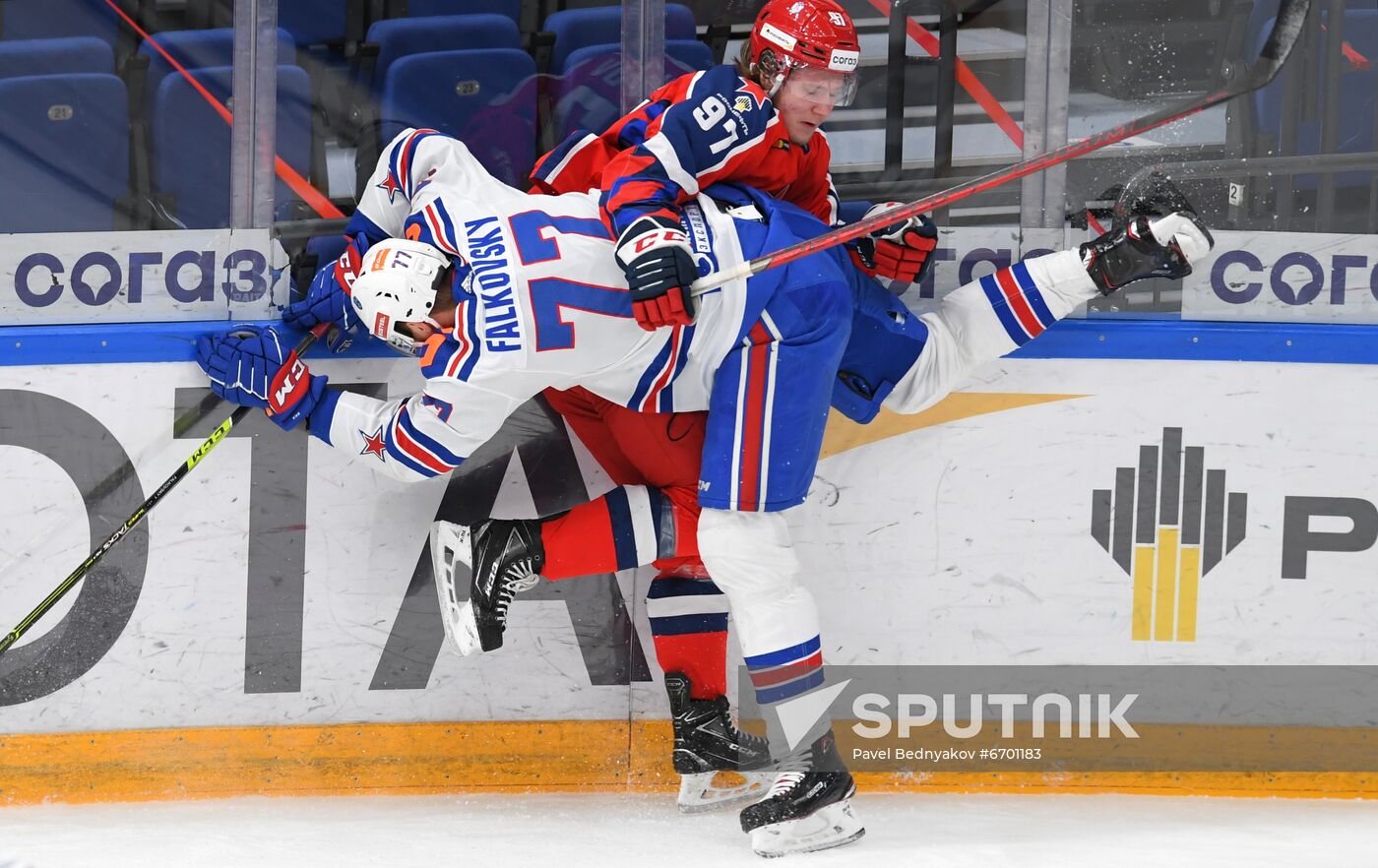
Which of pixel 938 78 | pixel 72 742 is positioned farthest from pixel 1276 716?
pixel 72 742

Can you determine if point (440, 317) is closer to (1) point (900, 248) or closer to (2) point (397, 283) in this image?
(2) point (397, 283)

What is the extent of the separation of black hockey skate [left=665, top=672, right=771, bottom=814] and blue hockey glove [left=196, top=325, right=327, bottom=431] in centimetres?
88

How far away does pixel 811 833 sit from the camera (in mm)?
2465

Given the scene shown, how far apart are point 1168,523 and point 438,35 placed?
1.82 m

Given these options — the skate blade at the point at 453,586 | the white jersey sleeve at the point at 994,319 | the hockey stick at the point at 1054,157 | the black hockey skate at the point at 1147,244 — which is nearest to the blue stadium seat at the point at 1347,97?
the hockey stick at the point at 1054,157

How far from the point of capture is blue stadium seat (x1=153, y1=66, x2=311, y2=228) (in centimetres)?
276

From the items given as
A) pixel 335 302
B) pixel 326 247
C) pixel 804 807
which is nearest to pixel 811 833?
pixel 804 807

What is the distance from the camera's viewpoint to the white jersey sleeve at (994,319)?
261 cm

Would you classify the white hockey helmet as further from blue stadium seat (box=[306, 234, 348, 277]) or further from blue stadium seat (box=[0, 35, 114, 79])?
blue stadium seat (box=[0, 35, 114, 79])

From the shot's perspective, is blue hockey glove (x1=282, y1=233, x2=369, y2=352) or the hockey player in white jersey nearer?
the hockey player in white jersey

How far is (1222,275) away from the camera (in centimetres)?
277

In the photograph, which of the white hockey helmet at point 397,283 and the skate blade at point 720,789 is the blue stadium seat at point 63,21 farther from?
the skate blade at point 720,789

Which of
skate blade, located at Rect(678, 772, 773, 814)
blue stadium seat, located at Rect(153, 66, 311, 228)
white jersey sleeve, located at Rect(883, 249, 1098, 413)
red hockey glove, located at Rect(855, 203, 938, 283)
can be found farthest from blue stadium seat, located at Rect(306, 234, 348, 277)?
skate blade, located at Rect(678, 772, 773, 814)

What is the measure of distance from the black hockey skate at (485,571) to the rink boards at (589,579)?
214 mm
